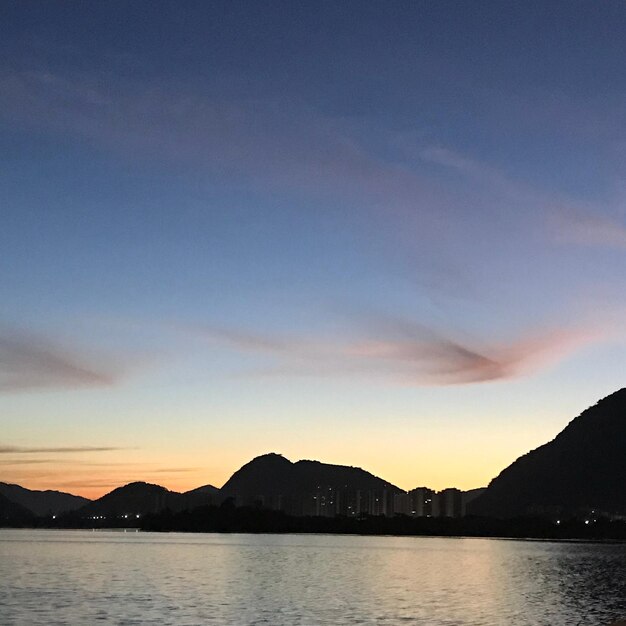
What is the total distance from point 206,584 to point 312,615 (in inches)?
1782

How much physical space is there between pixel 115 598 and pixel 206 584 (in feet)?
90.4

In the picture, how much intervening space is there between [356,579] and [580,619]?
56.0 metres

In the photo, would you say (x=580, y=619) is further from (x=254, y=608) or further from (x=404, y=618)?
(x=254, y=608)

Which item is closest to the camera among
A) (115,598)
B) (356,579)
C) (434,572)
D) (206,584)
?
(115,598)

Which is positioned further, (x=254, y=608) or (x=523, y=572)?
(x=523, y=572)

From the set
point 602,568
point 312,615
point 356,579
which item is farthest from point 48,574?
point 602,568

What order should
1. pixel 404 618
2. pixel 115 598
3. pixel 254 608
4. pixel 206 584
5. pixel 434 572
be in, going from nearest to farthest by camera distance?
1. pixel 404 618
2. pixel 254 608
3. pixel 115 598
4. pixel 206 584
5. pixel 434 572

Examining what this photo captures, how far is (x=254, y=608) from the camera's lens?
90688 millimetres

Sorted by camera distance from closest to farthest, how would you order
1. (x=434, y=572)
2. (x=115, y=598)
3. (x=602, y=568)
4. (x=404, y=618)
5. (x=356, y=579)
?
(x=404, y=618) → (x=115, y=598) → (x=356, y=579) → (x=434, y=572) → (x=602, y=568)

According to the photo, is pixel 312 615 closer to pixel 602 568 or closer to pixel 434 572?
pixel 434 572

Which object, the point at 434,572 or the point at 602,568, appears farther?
the point at 602,568

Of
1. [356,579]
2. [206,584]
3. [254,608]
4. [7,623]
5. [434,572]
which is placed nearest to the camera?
[7,623]

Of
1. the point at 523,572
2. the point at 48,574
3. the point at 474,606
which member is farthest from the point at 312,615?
the point at 523,572

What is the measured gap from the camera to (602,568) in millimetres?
183000
